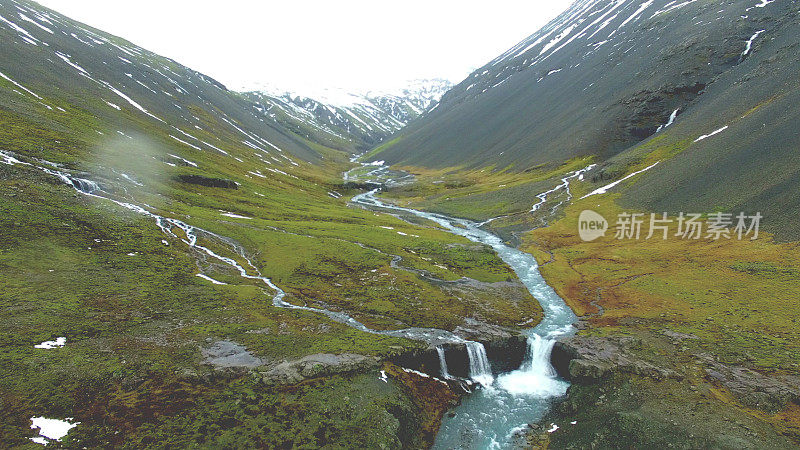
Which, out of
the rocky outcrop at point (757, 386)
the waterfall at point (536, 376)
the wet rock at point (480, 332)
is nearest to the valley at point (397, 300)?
the rocky outcrop at point (757, 386)

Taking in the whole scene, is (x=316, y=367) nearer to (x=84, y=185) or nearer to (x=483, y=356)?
(x=483, y=356)

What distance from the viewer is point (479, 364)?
37.9 m

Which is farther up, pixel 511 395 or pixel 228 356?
pixel 511 395

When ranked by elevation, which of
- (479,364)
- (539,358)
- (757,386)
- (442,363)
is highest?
(757,386)

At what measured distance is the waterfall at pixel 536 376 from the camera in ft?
115

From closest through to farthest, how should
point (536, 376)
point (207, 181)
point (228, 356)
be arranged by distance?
point (228, 356)
point (536, 376)
point (207, 181)

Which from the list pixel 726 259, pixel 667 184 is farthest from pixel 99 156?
pixel 667 184

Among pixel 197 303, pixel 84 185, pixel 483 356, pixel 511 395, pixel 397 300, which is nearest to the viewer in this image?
pixel 511 395

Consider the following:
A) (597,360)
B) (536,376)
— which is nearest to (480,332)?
(536,376)

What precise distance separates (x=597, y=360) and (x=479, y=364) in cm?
1064

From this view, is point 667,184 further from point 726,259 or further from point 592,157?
point 592,157

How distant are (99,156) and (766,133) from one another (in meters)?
147

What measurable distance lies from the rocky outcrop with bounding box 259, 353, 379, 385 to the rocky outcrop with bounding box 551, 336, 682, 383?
59.6ft

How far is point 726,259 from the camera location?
186 ft
